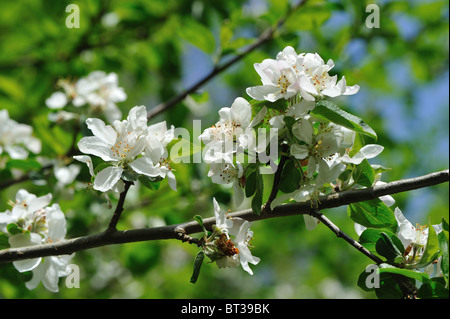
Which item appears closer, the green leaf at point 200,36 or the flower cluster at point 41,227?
the flower cluster at point 41,227

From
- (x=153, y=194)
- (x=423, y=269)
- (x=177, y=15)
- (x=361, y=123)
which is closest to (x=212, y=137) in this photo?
(x=361, y=123)

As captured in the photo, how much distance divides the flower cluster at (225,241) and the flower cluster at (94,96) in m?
1.34

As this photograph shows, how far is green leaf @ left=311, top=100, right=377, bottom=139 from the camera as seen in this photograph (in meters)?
1.35

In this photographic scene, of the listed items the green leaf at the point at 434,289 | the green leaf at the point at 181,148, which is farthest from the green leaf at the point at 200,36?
the green leaf at the point at 434,289

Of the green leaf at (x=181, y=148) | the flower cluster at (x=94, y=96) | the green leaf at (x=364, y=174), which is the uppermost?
the flower cluster at (x=94, y=96)

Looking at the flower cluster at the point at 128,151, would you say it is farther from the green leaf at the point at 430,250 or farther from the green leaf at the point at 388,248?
the green leaf at the point at 430,250

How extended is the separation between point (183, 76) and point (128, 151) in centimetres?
259

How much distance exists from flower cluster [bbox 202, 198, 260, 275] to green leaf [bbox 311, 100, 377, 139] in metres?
0.43

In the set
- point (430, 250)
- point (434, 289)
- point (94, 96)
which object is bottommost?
point (434, 289)

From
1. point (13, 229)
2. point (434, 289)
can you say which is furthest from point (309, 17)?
point (13, 229)

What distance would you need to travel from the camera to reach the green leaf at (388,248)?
1497 mm

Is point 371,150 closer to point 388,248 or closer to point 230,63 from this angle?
point 388,248

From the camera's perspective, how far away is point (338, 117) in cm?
135
